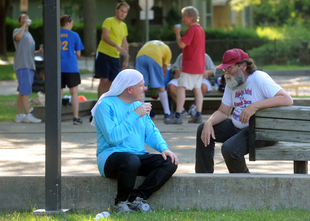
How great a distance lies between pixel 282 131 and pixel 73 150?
9.98 feet

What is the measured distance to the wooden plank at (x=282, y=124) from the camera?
381cm

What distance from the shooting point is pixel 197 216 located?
3547 mm

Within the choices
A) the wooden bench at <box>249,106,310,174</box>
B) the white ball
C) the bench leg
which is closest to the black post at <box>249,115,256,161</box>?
the wooden bench at <box>249,106,310,174</box>

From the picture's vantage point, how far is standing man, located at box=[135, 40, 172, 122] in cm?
839

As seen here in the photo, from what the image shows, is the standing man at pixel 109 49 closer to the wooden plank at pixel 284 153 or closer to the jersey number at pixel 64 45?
the jersey number at pixel 64 45

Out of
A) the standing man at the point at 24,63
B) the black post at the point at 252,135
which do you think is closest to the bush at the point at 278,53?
the standing man at the point at 24,63

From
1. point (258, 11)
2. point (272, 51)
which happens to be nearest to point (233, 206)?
point (272, 51)

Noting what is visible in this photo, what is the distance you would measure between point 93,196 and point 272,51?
2252 cm

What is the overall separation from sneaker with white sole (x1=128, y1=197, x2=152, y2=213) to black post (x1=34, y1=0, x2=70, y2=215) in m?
0.59

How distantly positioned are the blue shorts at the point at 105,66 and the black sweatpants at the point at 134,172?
487 centimetres

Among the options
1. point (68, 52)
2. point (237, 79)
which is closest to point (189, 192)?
point (237, 79)

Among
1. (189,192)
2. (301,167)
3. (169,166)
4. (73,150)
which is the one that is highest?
(169,166)

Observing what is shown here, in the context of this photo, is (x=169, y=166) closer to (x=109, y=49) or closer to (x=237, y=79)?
(x=237, y=79)

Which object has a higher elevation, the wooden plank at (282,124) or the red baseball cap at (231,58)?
the red baseball cap at (231,58)
